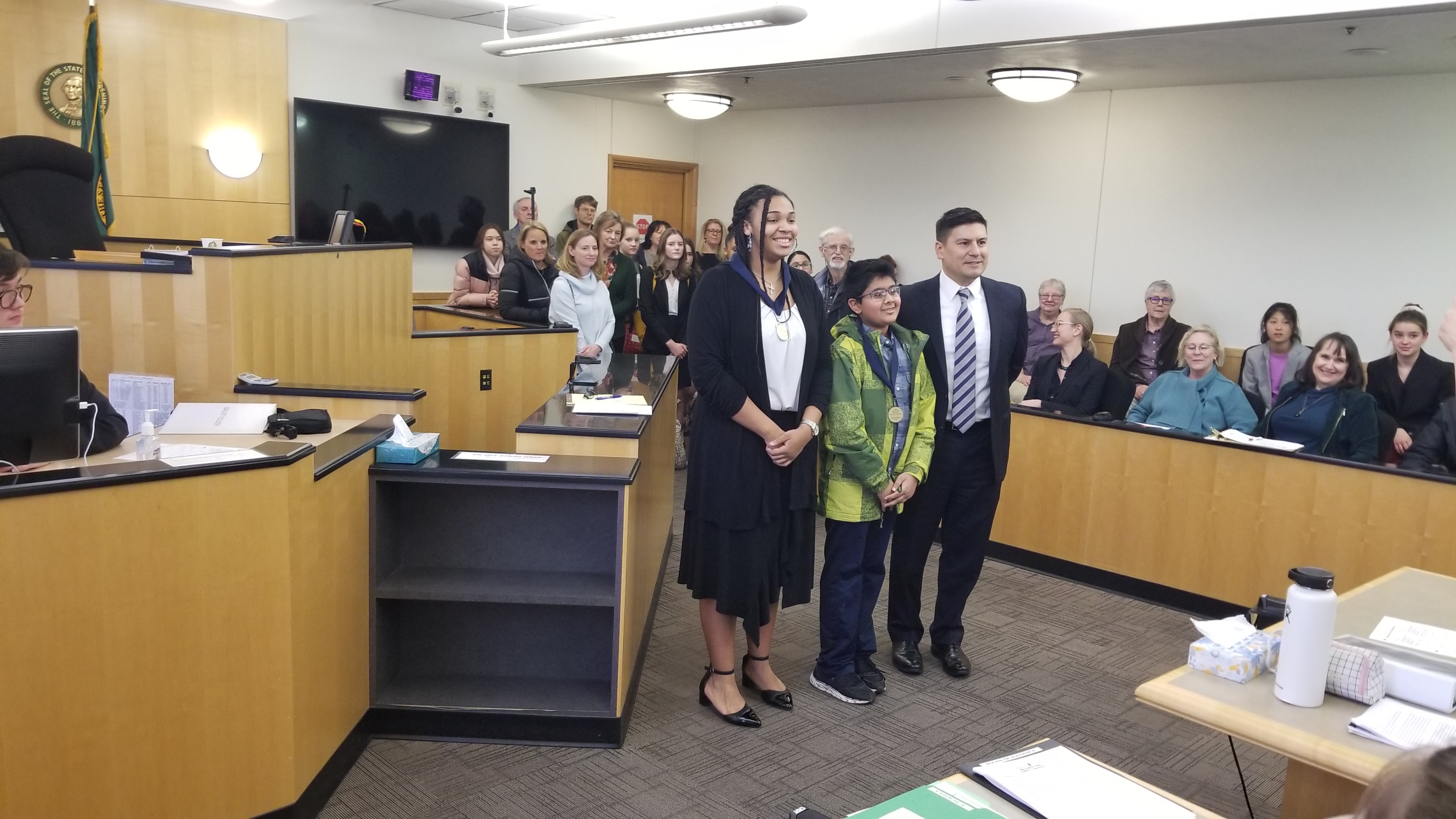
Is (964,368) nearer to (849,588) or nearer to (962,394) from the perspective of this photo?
(962,394)

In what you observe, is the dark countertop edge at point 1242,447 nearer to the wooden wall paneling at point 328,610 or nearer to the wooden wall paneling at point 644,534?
the wooden wall paneling at point 644,534

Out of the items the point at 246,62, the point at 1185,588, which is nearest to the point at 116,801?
the point at 1185,588

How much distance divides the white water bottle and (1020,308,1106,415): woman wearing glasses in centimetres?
333

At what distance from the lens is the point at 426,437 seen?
3262 millimetres

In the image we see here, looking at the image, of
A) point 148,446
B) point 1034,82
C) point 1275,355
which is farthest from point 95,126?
point 1275,355

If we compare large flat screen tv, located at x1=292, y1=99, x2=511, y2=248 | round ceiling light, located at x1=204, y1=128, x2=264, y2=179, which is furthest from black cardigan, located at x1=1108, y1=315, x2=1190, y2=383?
round ceiling light, located at x1=204, y1=128, x2=264, y2=179

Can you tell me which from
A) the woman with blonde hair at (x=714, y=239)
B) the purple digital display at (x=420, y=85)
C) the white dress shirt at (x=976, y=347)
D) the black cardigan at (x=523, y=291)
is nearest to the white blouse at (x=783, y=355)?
the white dress shirt at (x=976, y=347)

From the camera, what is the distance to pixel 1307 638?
1.78 m

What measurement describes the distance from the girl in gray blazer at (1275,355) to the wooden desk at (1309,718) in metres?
4.29

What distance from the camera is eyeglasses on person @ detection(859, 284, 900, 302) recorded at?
130 inches

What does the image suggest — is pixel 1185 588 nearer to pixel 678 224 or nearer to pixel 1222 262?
pixel 1222 262

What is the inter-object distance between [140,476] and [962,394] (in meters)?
2.46

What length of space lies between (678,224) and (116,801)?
9060 millimetres

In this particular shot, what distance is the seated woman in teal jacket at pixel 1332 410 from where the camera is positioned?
14.5 feet
